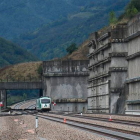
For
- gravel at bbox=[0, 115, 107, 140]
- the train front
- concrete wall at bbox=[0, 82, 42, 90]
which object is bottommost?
gravel at bbox=[0, 115, 107, 140]

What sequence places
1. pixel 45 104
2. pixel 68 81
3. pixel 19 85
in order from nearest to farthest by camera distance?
pixel 45 104 → pixel 68 81 → pixel 19 85

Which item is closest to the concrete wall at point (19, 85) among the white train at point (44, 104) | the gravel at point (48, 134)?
the white train at point (44, 104)

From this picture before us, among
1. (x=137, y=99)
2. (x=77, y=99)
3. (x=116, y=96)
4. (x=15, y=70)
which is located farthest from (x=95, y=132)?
(x=15, y=70)

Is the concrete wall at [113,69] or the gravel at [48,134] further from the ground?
the concrete wall at [113,69]

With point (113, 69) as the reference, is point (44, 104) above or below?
below

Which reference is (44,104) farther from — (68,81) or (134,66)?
(134,66)

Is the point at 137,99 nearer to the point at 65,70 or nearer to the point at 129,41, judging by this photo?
the point at 129,41

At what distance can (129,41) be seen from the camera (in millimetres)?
63125

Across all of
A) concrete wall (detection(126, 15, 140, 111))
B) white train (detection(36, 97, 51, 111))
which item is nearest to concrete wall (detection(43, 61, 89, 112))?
white train (detection(36, 97, 51, 111))

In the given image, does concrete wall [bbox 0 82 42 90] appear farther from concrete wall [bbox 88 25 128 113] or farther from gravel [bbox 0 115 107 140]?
gravel [bbox 0 115 107 140]

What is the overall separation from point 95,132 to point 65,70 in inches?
2750

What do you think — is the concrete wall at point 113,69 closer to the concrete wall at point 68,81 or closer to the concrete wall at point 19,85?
the concrete wall at point 68,81

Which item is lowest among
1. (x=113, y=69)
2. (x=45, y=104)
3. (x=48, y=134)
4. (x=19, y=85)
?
(x=48, y=134)

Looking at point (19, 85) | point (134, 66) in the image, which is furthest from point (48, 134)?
point (19, 85)
